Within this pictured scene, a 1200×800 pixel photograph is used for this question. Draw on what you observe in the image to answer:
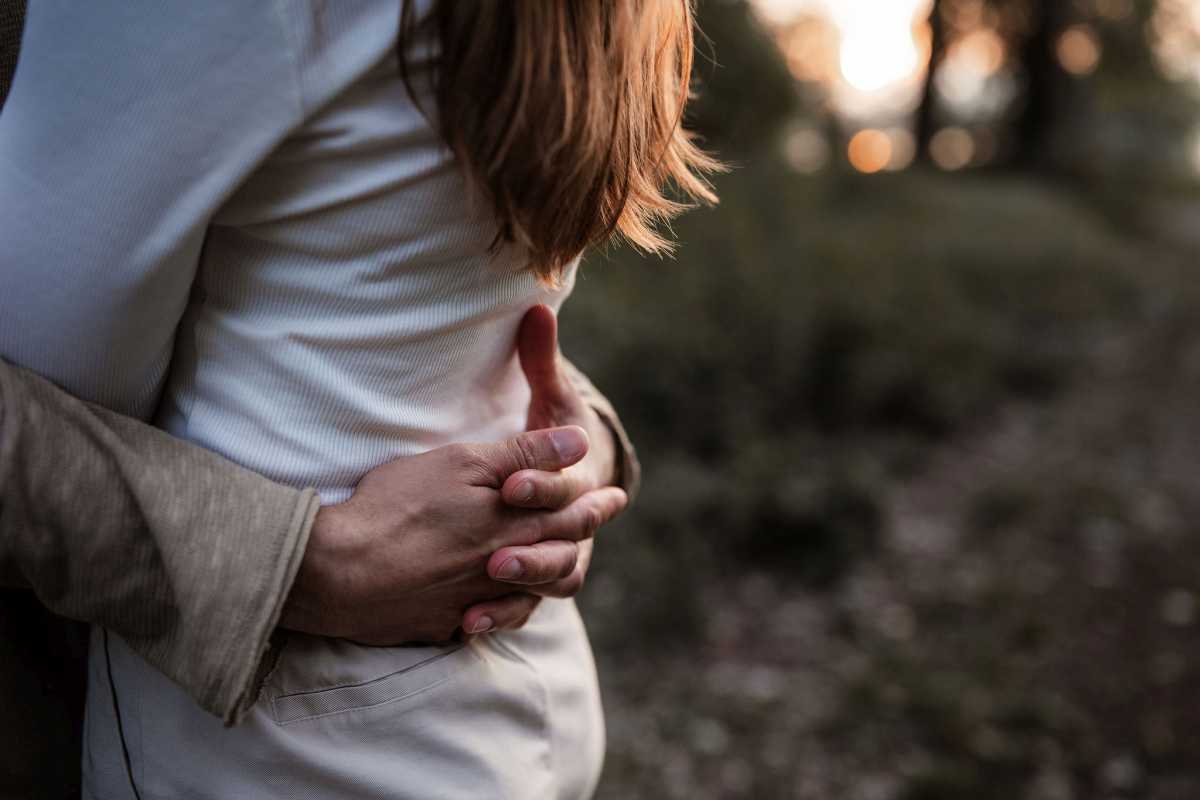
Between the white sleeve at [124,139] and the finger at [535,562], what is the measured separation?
436 mm

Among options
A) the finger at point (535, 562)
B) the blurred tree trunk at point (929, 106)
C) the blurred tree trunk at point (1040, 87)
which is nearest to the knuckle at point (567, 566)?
the finger at point (535, 562)

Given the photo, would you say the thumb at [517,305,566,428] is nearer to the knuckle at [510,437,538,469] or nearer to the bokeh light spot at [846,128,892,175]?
the knuckle at [510,437,538,469]

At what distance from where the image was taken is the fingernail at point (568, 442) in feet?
3.50

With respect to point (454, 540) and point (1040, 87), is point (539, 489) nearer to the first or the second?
point (454, 540)

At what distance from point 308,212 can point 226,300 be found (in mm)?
130

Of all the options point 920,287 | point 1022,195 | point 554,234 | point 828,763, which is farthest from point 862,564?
point 1022,195

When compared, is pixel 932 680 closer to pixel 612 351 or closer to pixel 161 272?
pixel 612 351

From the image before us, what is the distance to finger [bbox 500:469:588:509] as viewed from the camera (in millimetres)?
1013

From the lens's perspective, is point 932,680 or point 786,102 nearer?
point 932,680

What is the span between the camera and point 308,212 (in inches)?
33.5

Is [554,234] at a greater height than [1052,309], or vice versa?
[554,234]

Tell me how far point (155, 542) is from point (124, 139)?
14.0 inches

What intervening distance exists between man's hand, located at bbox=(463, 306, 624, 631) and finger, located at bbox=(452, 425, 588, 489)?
1 centimetres

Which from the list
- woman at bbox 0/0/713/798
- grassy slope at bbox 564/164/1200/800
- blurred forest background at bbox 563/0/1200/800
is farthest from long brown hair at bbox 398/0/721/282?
grassy slope at bbox 564/164/1200/800
